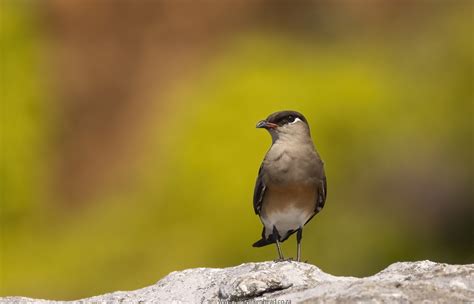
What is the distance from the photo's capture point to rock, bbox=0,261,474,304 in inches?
278

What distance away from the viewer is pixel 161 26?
4741 cm

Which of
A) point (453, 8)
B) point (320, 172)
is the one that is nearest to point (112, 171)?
point (453, 8)

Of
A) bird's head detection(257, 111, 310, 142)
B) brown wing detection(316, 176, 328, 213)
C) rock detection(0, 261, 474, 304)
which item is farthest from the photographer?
brown wing detection(316, 176, 328, 213)

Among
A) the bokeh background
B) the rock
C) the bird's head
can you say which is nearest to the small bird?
the bird's head

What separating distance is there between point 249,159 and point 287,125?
1382 centimetres

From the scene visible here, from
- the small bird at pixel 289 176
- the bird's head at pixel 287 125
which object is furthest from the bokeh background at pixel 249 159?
the bird's head at pixel 287 125

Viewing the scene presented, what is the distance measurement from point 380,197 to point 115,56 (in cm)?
2359

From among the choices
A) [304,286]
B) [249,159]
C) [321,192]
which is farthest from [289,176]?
[249,159]

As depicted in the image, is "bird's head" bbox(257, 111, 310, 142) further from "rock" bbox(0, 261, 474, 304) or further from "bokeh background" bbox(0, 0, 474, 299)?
"bokeh background" bbox(0, 0, 474, 299)

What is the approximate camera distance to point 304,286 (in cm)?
804

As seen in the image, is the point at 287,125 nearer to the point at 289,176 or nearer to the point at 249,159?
the point at 289,176

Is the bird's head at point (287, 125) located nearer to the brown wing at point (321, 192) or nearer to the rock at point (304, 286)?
the brown wing at point (321, 192)

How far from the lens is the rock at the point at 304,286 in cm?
706

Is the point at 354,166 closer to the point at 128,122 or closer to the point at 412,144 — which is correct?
the point at 412,144
